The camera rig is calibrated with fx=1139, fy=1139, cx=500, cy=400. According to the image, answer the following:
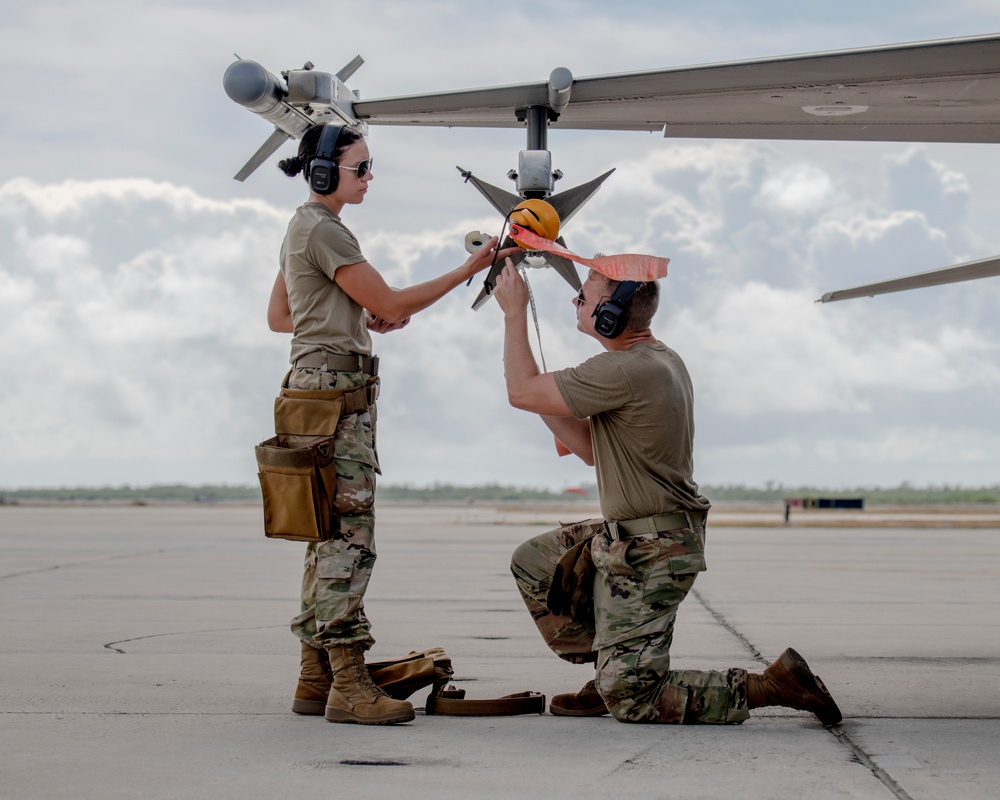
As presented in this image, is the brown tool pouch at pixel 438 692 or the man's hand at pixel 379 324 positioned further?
the man's hand at pixel 379 324

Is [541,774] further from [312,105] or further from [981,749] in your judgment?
[312,105]

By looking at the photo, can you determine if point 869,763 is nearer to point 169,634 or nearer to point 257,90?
point 257,90

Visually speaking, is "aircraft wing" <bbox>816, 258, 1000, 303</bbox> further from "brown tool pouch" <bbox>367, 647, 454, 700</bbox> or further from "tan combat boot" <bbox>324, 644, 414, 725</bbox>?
"tan combat boot" <bbox>324, 644, 414, 725</bbox>

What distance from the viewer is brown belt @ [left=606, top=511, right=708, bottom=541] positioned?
5.21 m

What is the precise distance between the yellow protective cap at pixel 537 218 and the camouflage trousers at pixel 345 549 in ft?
3.65

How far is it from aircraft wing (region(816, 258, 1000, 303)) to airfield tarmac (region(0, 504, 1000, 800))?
9.13 ft

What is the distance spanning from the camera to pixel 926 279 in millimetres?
10211

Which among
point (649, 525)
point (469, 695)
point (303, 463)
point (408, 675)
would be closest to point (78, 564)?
point (469, 695)

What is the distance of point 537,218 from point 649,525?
1562 millimetres

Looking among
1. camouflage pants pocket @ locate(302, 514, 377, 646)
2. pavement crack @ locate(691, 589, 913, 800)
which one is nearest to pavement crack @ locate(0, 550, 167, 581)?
camouflage pants pocket @ locate(302, 514, 377, 646)

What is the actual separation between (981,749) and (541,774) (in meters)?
1.79

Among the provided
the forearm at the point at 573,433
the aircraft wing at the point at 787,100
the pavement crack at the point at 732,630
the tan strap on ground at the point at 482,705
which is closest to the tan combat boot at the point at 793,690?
the tan strap on ground at the point at 482,705

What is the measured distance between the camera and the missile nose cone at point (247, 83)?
6574 mm

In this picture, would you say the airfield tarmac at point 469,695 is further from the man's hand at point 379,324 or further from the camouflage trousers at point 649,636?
the man's hand at point 379,324
